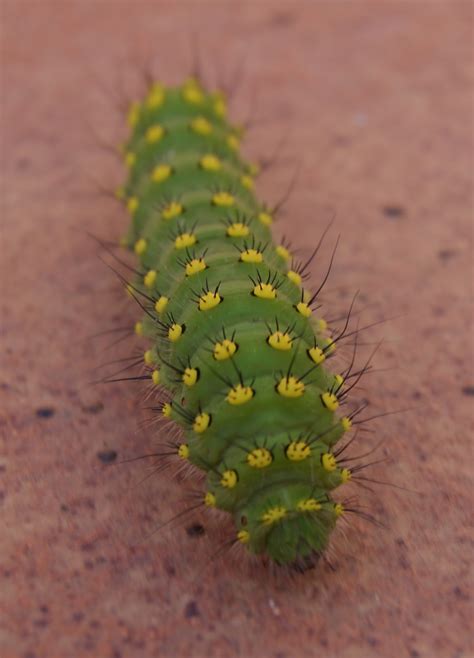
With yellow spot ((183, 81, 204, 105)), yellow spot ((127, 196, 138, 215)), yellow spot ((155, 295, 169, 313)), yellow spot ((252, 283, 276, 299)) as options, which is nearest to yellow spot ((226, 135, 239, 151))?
yellow spot ((183, 81, 204, 105))

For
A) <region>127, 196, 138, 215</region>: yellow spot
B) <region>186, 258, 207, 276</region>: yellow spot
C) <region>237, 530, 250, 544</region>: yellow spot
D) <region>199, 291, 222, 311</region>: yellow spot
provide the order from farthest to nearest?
1. <region>127, 196, 138, 215</region>: yellow spot
2. <region>186, 258, 207, 276</region>: yellow spot
3. <region>199, 291, 222, 311</region>: yellow spot
4. <region>237, 530, 250, 544</region>: yellow spot

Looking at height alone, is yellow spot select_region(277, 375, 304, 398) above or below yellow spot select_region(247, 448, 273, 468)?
above

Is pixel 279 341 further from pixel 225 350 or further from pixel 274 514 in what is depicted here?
Answer: pixel 274 514

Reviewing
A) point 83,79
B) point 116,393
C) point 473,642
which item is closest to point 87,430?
point 116,393

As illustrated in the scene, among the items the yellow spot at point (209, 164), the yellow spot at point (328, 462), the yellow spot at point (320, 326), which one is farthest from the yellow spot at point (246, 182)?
the yellow spot at point (328, 462)

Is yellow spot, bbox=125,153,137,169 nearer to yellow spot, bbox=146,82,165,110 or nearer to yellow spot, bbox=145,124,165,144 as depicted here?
yellow spot, bbox=145,124,165,144

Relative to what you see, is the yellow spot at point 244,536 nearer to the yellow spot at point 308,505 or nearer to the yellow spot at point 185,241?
the yellow spot at point 308,505
